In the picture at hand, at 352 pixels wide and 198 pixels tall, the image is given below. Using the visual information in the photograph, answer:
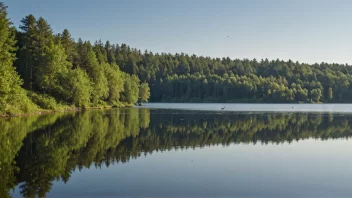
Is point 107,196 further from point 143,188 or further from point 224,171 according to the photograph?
point 224,171

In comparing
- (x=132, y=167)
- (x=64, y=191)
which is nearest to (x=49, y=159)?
(x=132, y=167)

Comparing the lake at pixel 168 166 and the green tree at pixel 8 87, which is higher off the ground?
the green tree at pixel 8 87

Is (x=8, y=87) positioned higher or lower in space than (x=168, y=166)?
Answer: higher

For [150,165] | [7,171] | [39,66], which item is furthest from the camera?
[39,66]

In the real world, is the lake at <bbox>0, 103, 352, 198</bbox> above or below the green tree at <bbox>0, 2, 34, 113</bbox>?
below

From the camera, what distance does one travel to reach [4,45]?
61062 mm

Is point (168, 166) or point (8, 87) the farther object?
point (8, 87)

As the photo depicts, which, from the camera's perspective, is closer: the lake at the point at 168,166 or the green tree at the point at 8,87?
the lake at the point at 168,166

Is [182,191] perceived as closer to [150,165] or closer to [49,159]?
[150,165]

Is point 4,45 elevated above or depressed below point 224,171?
above

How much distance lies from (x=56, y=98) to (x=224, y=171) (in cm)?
7051

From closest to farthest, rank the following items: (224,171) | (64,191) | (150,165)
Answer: (64,191) < (224,171) < (150,165)

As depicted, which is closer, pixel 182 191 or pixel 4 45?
pixel 182 191

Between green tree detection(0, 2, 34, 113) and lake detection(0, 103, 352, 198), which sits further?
green tree detection(0, 2, 34, 113)
